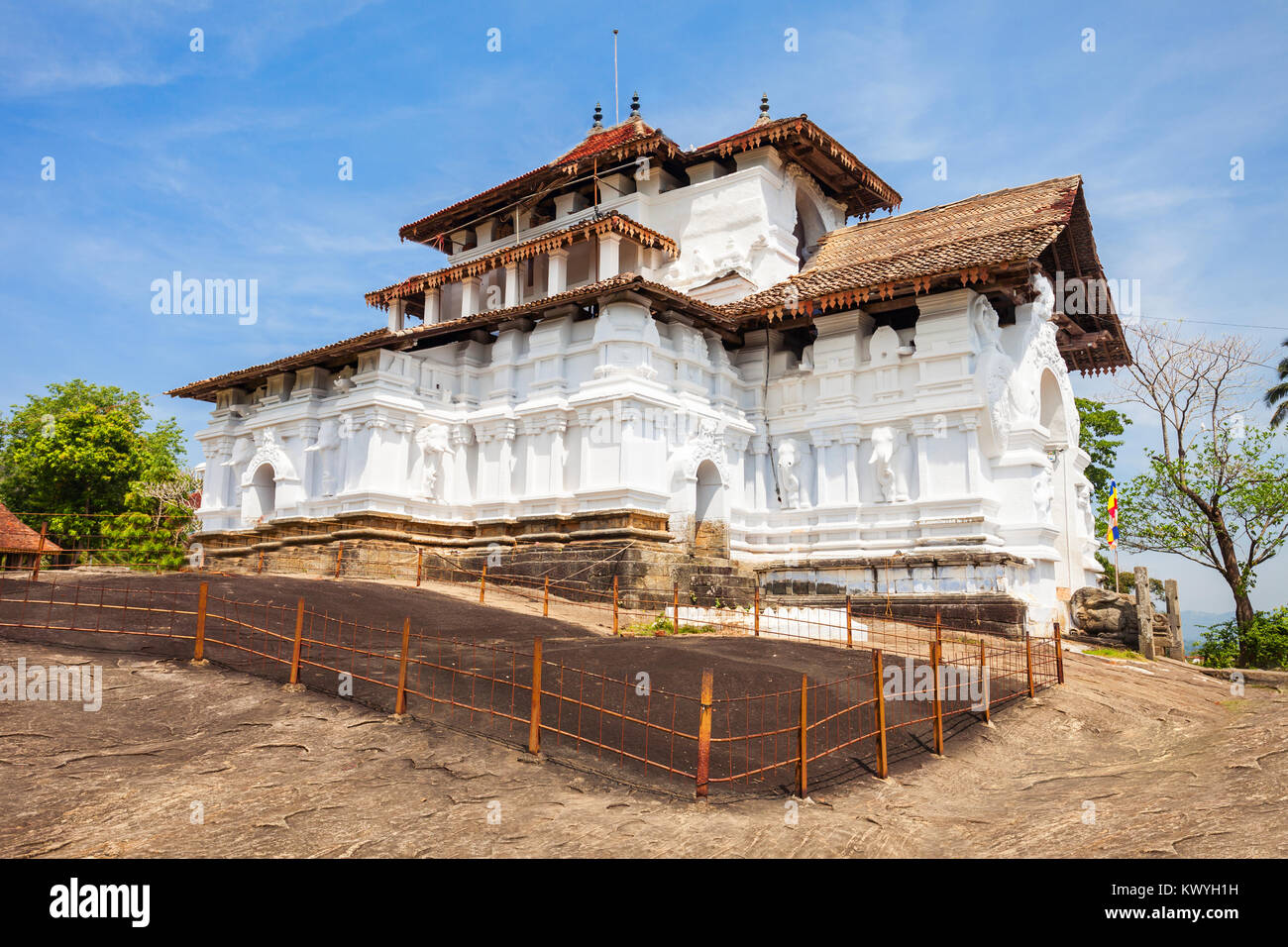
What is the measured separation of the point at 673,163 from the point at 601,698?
1844cm

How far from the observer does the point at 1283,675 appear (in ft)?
56.4

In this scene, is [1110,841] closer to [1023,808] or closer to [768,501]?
[1023,808]

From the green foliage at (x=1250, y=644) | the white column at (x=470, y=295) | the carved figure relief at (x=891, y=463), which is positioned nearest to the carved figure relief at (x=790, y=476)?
the carved figure relief at (x=891, y=463)

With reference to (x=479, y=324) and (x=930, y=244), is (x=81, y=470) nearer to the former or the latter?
(x=479, y=324)

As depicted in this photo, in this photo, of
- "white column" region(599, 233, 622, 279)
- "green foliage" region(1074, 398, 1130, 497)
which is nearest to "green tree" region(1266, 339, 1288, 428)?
"green foliage" region(1074, 398, 1130, 497)

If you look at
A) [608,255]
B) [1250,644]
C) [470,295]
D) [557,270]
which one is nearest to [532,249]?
[557,270]

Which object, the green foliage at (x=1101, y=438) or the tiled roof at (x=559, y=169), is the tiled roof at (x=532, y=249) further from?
the green foliage at (x=1101, y=438)

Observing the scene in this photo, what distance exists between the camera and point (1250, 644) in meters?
21.0

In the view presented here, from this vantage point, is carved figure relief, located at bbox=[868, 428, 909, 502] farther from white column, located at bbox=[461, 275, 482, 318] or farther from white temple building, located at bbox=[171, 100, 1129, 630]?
white column, located at bbox=[461, 275, 482, 318]

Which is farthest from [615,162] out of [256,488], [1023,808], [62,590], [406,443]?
[1023,808]

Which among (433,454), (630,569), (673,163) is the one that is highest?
(673,163)

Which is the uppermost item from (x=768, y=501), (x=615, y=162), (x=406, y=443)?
(x=615, y=162)

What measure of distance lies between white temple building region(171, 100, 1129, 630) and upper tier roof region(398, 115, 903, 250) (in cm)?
10
